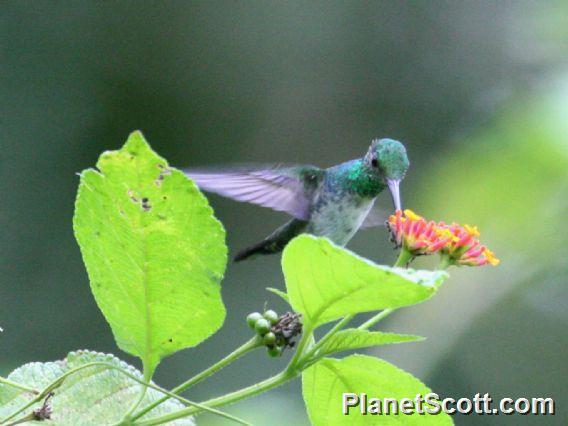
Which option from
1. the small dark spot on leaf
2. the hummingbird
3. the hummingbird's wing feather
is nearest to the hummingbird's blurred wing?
the hummingbird

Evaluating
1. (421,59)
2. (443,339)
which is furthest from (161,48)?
(443,339)

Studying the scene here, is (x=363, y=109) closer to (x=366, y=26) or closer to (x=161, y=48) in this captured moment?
(x=366, y=26)


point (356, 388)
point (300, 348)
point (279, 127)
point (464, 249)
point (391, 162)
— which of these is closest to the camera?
point (300, 348)

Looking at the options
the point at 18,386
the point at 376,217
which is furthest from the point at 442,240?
the point at 376,217

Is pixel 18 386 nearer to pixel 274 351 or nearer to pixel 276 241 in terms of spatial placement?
pixel 274 351

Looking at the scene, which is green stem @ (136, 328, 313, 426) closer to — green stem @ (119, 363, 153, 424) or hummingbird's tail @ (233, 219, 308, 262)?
green stem @ (119, 363, 153, 424)

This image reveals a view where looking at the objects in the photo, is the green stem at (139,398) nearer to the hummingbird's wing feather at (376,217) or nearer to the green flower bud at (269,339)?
the green flower bud at (269,339)
